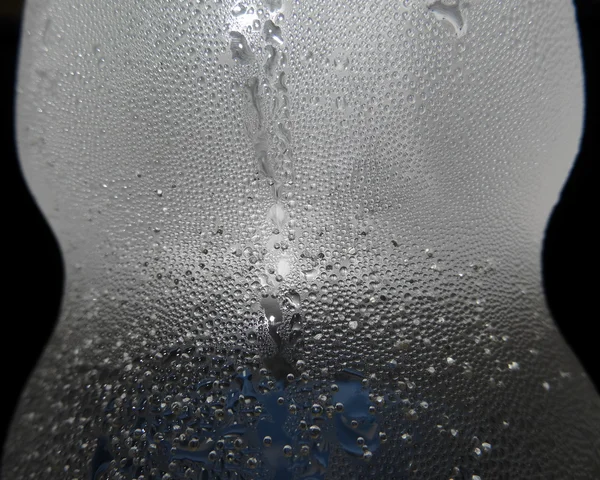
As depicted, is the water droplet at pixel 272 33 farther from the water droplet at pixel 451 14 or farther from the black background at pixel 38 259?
the black background at pixel 38 259

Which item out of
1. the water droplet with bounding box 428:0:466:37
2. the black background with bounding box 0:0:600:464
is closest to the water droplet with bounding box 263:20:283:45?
the water droplet with bounding box 428:0:466:37

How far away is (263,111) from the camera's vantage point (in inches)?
11.7

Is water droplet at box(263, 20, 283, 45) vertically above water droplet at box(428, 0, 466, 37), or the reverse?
water droplet at box(428, 0, 466, 37)

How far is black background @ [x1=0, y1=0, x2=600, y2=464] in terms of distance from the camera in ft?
3.08

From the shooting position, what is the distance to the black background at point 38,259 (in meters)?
0.94

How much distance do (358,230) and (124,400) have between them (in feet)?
0.49

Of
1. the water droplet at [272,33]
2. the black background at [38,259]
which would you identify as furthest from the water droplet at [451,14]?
the black background at [38,259]

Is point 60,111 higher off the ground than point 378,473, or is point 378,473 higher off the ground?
point 60,111

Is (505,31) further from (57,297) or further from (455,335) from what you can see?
(57,297)

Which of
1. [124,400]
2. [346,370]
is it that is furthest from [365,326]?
[124,400]

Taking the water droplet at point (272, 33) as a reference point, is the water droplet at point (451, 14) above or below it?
above

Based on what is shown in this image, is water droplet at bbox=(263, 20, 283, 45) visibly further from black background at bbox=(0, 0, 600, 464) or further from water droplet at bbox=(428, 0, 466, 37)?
black background at bbox=(0, 0, 600, 464)

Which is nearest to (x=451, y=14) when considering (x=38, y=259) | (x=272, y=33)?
(x=272, y=33)

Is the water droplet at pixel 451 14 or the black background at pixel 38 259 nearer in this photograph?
the water droplet at pixel 451 14
